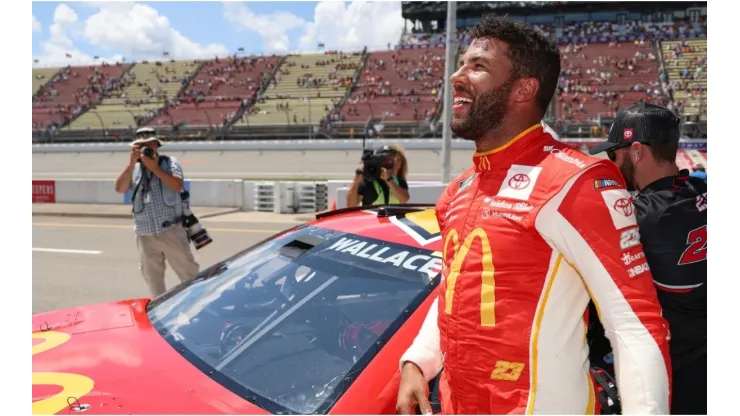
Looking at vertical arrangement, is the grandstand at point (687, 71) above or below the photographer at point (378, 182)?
above

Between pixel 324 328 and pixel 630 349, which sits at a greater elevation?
pixel 630 349

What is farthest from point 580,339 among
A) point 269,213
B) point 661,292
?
point 269,213

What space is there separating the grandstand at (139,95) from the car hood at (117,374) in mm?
42508

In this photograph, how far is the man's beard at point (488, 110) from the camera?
1.49m

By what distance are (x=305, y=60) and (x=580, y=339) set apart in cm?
5097

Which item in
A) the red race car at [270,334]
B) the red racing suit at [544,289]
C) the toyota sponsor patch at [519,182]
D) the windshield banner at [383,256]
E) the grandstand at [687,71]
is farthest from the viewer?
the grandstand at [687,71]

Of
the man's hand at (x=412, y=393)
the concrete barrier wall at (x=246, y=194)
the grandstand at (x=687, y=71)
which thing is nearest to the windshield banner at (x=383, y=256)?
the man's hand at (x=412, y=393)

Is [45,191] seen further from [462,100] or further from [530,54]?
[530,54]

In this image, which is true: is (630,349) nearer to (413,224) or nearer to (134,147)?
(413,224)

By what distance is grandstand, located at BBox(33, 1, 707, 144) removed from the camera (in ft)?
119

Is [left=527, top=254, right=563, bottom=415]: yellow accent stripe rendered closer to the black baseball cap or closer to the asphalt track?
the black baseball cap

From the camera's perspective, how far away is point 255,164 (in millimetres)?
29234

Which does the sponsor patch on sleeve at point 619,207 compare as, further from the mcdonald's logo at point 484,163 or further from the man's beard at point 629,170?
the man's beard at point 629,170

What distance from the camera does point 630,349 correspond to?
1.25 meters
